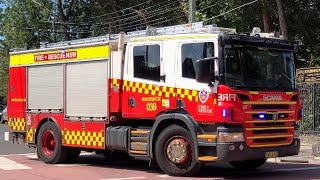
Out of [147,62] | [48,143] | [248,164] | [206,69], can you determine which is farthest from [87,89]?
[248,164]

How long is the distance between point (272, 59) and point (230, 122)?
1867 millimetres

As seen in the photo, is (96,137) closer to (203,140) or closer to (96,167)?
(96,167)

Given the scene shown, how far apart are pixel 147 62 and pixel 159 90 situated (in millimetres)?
781

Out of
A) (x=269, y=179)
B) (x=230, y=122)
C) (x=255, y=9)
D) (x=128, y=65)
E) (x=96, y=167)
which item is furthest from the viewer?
(x=255, y=9)

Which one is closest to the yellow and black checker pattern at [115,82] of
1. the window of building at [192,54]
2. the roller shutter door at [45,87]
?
the window of building at [192,54]

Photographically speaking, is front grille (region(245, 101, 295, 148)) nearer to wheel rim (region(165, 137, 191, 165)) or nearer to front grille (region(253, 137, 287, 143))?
front grille (region(253, 137, 287, 143))

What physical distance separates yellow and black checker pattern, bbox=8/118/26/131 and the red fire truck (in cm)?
162

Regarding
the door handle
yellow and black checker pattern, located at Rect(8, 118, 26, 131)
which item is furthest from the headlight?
yellow and black checker pattern, located at Rect(8, 118, 26, 131)

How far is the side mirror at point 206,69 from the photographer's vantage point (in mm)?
10781

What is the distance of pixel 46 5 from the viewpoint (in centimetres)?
4781

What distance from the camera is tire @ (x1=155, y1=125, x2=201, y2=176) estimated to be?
37.0 feet

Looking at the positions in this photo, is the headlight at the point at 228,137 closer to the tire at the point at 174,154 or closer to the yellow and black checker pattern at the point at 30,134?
the tire at the point at 174,154

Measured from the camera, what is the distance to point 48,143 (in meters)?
15.0

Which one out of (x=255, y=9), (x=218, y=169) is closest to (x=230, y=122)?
(x=218, y=169)
